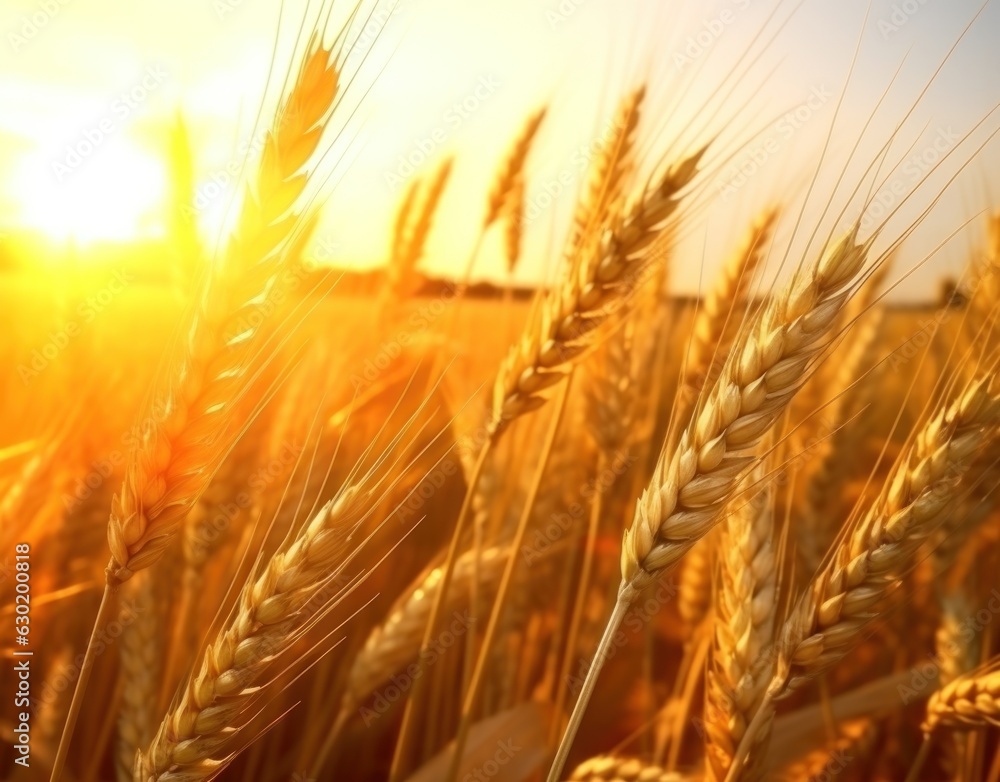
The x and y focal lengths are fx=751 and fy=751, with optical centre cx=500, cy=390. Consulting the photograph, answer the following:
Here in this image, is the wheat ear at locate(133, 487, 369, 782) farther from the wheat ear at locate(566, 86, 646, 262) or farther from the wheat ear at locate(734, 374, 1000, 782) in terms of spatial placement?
the wheat ear at locate(566, 86, 646, 262)

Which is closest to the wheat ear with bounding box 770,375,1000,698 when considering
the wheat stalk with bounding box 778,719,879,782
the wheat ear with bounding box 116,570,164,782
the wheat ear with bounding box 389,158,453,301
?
the wheat stalk with bounding box 778,719,879,782

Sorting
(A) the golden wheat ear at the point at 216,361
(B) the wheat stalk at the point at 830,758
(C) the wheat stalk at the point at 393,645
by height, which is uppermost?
(A) the golden wheat ear at the point at 216,361

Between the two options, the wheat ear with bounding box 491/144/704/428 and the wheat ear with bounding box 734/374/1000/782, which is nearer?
the wheat ear with bounding box 734/374/1000/782

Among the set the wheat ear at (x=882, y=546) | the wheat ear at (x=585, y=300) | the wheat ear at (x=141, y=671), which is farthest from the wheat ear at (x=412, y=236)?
the wheat ear at (x=882, y=546)

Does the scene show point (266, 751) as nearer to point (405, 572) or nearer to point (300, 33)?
point (405, 572)

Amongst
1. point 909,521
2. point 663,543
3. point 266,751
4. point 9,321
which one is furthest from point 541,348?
point 9,321

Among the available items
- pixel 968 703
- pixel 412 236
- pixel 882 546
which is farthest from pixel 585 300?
pixel 412 236

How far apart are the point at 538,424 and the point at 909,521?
32.8 inches

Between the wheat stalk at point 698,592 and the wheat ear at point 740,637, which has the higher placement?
the wheat ear at point 740,637

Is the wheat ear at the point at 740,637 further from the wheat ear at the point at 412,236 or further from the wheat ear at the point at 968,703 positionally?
the wheat ear at the point at 412,236

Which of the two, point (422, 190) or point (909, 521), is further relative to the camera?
point (422, 190)

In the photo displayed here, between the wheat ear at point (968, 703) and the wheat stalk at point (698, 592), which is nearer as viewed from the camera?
the wheat ear at point (968, 703)

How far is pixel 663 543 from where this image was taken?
674mm

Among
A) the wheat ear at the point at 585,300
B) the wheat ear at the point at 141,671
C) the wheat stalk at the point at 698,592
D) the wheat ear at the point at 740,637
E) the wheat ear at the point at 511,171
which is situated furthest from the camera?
the wheat ear at the point at 511,171
